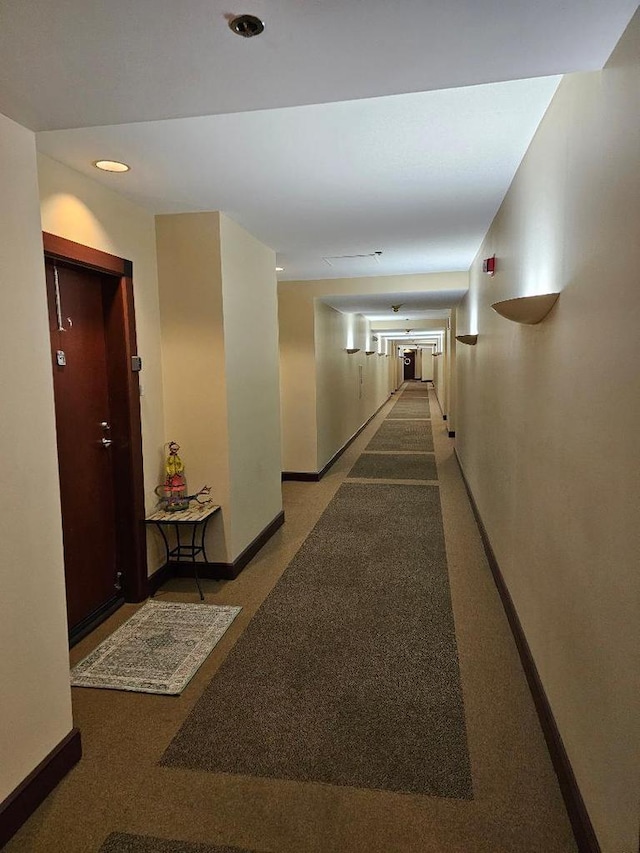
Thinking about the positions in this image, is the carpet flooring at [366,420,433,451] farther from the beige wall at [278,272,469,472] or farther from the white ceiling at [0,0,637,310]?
the white ceiling at [0,0,637,310]

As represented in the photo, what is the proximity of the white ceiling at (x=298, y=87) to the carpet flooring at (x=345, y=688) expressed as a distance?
2.28 meters

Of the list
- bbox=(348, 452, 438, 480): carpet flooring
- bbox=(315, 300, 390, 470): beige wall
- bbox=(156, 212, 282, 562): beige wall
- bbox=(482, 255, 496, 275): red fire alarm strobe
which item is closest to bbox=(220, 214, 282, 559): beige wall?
bbox=(156, 212, 282, 562): beige wall

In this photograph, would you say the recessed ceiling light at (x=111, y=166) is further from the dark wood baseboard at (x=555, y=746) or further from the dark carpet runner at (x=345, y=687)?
the dark wood baseboard at (x=555, y=746)

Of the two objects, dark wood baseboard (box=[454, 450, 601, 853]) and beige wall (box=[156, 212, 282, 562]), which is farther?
beige wall (box=[156, 212, 282, 562])

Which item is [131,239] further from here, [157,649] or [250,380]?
[157,649]

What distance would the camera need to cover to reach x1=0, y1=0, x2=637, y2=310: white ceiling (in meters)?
1.24

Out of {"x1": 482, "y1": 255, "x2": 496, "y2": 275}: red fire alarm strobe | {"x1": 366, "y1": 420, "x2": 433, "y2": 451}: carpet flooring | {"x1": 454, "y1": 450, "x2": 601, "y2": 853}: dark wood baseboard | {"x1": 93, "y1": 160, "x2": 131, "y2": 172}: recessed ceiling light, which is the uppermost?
{"x1": 93, "y1": 160, "x2": 131, "y2": 172}: recessed ceiling light

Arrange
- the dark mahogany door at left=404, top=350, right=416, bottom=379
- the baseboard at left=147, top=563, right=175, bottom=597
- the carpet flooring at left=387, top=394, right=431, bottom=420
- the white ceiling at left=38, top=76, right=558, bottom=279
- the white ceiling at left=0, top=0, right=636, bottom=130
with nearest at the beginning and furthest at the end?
the white ceiling at left=0, top=0, right=636, bottom=130 → the white ceiling at left=38, top=76, right=558, bottom=279 → the baseboard at left=147, top=563, right=175, bottom=597 → the carpet flooring at left=387, top=394, right=431, bottom=420 → the dark mahogany door at left=404, top=350, right=416, bottom=379

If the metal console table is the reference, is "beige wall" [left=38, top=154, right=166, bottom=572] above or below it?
above

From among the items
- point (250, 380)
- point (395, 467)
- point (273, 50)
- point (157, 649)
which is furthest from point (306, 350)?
point (273, 50)

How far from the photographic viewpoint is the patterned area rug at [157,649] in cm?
255

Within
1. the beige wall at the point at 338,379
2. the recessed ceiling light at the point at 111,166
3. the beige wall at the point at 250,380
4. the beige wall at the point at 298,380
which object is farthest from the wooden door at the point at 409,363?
→ the recessed ceiling light at the point at 111,166

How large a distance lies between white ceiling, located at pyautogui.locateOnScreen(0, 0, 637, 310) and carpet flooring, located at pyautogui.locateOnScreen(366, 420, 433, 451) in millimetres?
6179

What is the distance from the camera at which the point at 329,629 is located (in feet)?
9.87
